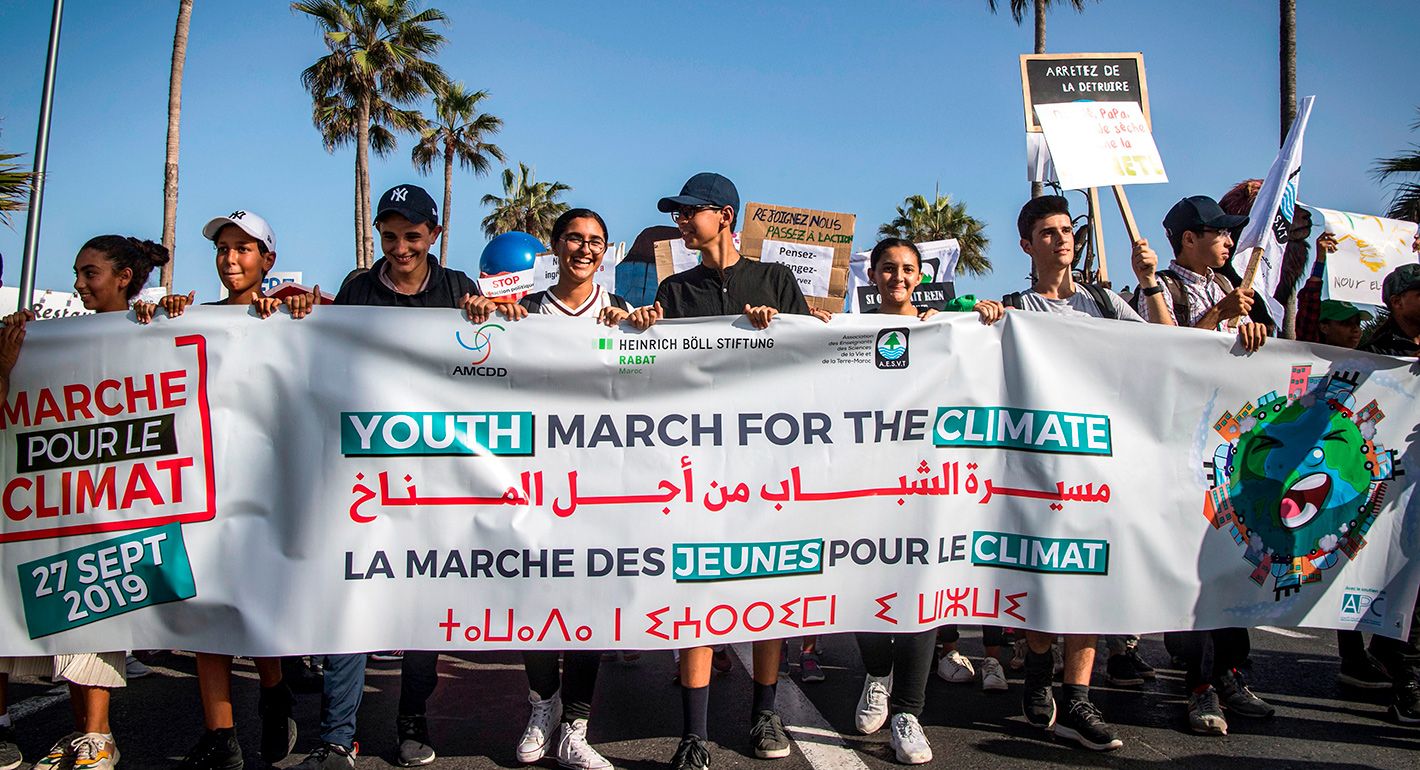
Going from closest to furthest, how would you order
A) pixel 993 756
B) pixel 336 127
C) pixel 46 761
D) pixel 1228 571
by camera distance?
pixel 46 761, pixel 993 756, pixel 1228 571, pixel 336 127

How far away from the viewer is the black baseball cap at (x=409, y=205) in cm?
393

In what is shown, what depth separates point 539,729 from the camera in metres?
3.66

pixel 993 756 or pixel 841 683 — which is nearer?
pixel 993 756

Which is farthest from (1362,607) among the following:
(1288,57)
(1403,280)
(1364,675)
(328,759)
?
(1288,57)

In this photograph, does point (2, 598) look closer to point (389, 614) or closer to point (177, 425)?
point (177, 425)

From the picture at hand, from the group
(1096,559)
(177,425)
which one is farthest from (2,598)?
(1096,559)

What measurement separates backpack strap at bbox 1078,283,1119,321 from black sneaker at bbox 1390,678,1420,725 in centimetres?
189

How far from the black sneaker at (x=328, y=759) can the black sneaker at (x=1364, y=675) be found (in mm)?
4422

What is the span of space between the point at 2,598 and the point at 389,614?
1.35 metres

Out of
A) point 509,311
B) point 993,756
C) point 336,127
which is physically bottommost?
point 993,756

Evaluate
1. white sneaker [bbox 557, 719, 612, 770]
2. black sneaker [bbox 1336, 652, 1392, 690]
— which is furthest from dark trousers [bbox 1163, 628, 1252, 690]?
white sneaker [bbox 557, 719, 612, 770]

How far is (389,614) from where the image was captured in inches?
138

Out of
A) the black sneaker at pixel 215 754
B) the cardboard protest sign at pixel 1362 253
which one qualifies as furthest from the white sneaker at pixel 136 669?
the cardboard protest sign at pixel 1362 253

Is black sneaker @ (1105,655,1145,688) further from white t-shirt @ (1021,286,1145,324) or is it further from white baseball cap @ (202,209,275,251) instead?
white baseball cap @ (202,209,275,251)
